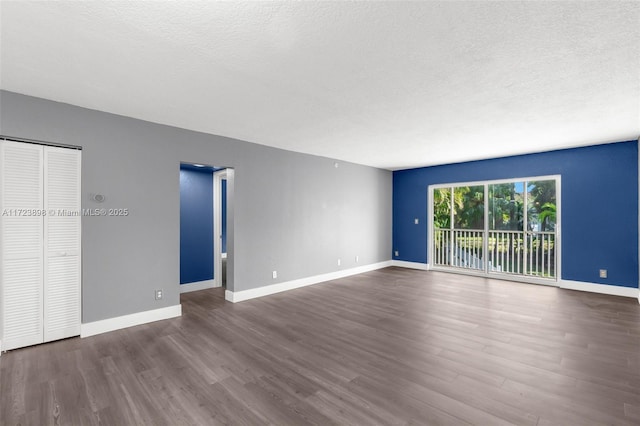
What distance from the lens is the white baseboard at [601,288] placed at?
4.73 metres

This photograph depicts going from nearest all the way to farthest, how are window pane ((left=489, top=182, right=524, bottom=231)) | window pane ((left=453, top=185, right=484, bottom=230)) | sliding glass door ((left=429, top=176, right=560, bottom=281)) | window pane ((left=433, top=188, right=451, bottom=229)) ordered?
sliding glass door ((left=429, top=176, right=560, bottom=281))
window pane ((left=489, top=182, right=524, bottom=231))
window pane ((left=453, top=185, right=484, bottom=230))
window pane ((left=433, top=188, right=451, bottom=229))

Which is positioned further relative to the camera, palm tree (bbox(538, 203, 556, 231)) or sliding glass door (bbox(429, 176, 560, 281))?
sliding glass door (bbox(429, 176, 560, 281))

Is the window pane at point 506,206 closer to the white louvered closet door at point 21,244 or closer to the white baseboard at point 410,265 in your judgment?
the white baseboard at point 410,265

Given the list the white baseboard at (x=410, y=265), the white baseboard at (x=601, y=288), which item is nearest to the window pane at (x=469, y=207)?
the white baseboard at (x=410, y=265)

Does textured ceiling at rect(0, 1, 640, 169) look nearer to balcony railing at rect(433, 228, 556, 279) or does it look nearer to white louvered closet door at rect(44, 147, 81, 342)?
white louvered closet door at rect(44, 147, 81, 342)

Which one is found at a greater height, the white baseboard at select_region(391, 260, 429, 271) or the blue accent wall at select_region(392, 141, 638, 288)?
the blue accent wall at select_region(392, 141, 638, 288)

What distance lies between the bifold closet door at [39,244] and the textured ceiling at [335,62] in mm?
734

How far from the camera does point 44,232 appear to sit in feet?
10.2

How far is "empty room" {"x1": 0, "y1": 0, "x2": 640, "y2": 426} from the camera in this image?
1.94m

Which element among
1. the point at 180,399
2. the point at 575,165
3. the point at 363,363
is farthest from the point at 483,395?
the point at 575,165

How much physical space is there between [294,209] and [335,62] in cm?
348

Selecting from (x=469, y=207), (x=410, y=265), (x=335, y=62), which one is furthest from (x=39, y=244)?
(x=469, y=207)

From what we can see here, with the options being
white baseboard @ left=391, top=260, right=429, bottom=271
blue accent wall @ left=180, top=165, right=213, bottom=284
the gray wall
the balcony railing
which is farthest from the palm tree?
blue accent wall @ left=180, top=165, right=213, bottom=284

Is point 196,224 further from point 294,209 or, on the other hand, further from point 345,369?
point 345,369
